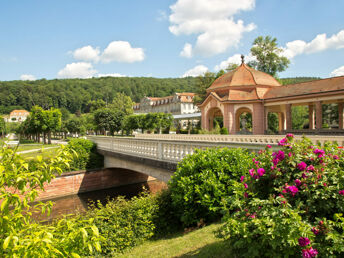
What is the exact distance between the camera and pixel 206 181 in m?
6.11

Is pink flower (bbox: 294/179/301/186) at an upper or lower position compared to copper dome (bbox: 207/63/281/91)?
lower

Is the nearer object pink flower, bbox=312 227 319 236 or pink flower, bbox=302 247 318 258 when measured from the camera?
pink flower, bbox=302 247 318 258

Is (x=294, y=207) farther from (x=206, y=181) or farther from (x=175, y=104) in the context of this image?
(x=175, y=104)

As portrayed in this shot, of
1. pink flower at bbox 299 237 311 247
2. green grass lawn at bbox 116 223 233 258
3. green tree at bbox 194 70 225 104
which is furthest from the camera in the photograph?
green tree at bbox 194 70 225 104

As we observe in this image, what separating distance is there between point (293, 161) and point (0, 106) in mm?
141067

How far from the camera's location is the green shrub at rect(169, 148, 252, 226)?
20.0 feet

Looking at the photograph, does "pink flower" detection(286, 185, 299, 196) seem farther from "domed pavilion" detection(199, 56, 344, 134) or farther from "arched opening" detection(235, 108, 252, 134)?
"arched opening" detection(235, 108, 252, 134)

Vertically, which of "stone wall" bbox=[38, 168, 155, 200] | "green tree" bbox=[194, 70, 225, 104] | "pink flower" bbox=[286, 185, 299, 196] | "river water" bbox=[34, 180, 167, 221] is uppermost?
"green tree" bbox=[194, 70, 225, 104]

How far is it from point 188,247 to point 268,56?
44.2 metres

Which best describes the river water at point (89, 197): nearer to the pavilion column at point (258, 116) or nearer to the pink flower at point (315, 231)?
the pavilion column at point (258, 116)

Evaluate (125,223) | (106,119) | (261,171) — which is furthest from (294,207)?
(106,119)

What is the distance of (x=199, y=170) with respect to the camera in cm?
652

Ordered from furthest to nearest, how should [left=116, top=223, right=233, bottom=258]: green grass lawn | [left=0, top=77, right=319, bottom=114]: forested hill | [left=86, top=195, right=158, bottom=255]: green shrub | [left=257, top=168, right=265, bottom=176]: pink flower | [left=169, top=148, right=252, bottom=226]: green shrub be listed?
[left=0, top=77, right=319, bottom=114]: forested hill < [left=86, top=195, right=158, bottom=255]: green shrub < [left=169, top=148, right=252, bottom=226]: green shrub < [left=116, top=223, right=233, bottom=258]: green grass lawn < [left=257, top=168, right=265, bottom=176]: pink flower

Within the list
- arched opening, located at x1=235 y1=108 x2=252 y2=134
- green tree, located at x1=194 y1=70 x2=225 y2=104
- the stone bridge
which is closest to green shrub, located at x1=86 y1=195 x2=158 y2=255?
the stone bridge
